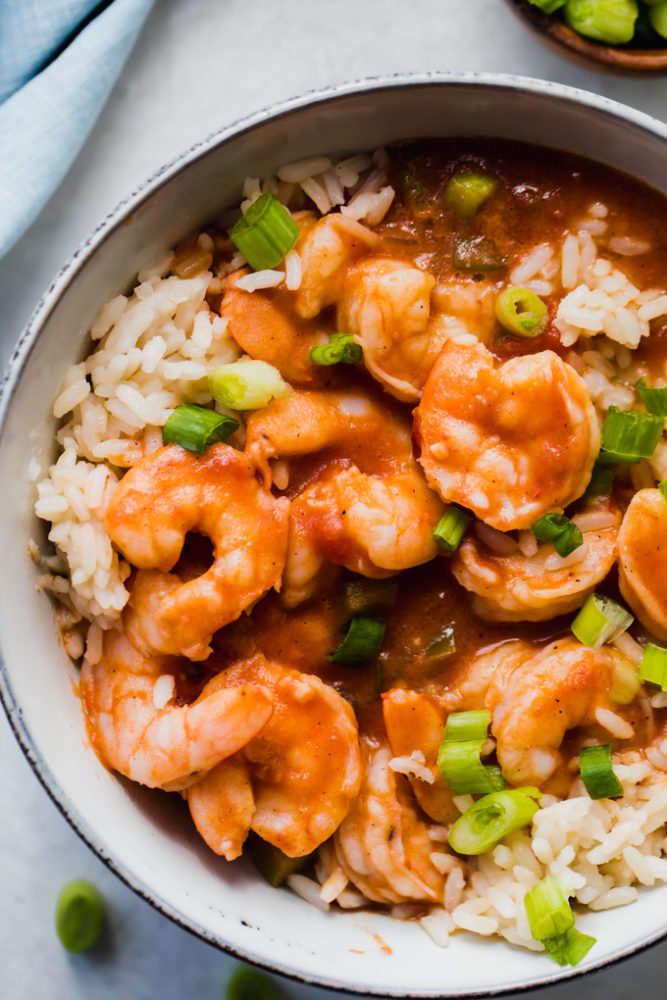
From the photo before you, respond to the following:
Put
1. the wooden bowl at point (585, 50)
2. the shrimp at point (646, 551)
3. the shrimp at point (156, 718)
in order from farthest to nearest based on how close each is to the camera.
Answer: the wooden bowl at point (585, 50) → the shrimp at point (646, 551) → the shrimp at point (156, 718)

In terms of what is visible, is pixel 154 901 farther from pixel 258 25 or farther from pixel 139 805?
pixel 258 25

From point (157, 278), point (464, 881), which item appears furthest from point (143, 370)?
point (464, 881)

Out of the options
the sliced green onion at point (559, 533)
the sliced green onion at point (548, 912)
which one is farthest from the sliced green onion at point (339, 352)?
the sliced green onion at point (548, 912)

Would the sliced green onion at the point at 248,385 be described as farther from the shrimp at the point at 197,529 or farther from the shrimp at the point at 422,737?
the shrimp at the point at 422,737

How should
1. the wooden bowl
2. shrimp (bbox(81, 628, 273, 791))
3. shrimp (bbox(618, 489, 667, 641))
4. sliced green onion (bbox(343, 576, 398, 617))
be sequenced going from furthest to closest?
the wooden bowl, sliced green onion (bbox(343, 576, 398, 617)), shrimp (bbox(618, 489, 667, 641)), shrimp (bbox(81, 628, 273, 791))

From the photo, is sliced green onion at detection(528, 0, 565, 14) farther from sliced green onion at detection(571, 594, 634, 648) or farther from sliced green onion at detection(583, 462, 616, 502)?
sliced green onion at detection(571, 594, 634, 648)

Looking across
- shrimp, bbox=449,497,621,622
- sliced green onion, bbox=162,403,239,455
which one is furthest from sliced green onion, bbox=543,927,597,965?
sliced green onion, bbox=162,403,239,455
